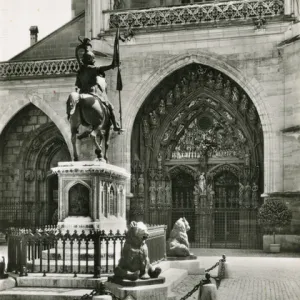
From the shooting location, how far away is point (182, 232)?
14.7 metres

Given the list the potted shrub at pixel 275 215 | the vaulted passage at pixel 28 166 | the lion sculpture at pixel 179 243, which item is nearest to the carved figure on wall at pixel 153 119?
the vaulted passage at pixel 28 166

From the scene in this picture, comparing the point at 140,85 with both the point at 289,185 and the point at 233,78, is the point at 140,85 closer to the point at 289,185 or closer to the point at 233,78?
the point at 233,78

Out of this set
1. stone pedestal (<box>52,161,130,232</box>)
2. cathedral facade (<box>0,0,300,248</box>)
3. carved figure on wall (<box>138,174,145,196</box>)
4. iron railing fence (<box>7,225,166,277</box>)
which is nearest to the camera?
iron railing fence (<box>7,225,166,277</box>)

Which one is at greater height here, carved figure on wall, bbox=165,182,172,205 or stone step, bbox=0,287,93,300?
carved figure on wall, bbox=165,182,172,205

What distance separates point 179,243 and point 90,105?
3.94m

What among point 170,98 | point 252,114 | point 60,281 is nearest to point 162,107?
point 170,98

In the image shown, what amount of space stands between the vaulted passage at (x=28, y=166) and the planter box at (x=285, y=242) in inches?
346

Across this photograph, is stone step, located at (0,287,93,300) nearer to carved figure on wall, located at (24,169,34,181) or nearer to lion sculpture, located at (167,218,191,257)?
lion sculpture, located at (167,218,191,257)

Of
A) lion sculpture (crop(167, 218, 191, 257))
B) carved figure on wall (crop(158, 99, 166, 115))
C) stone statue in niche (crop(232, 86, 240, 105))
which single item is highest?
stone statue in niche (crop(232, 86, 240, 105))

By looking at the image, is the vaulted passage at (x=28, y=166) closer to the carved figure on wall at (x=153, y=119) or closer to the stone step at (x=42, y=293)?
the carved figure on wall at (x=153, y=119)

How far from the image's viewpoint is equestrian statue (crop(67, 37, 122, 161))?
12.4 meters

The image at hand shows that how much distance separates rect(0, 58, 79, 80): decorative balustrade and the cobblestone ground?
9514 mm

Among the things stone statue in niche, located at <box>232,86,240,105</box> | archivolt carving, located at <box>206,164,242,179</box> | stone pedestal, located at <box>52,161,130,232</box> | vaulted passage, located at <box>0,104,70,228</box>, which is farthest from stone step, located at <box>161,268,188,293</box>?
vaulted passage, located at <box>0,104,70,228</box>

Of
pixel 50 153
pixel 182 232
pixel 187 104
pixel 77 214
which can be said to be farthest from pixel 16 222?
pixel 77 214
